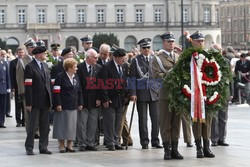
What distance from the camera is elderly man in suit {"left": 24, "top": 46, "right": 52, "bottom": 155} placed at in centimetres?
1666

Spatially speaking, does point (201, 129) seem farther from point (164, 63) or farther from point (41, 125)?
point (41, 125)

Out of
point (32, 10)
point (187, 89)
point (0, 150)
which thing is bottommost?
point (0, 150)

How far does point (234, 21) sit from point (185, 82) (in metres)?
151

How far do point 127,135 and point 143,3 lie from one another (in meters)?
115

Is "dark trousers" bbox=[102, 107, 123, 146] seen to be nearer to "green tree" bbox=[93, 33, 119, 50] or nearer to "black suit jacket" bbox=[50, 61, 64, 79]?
"black suit jacket" bbox=[50, 61, 64, 79]

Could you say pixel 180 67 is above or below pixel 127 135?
above

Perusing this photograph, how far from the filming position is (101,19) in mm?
129500

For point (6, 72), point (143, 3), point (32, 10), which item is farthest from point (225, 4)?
point (6, 72)

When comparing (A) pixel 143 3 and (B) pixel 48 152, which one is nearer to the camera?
(B) pixel 48 152

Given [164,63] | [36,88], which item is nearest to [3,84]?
[36,88]

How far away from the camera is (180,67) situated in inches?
615

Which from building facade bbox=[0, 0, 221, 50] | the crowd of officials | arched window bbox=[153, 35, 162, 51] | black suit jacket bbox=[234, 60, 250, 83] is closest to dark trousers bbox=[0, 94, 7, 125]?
the crowd of officials

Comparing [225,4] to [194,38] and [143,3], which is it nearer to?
[143,3]

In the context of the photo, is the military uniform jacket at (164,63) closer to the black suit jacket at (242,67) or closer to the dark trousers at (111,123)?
the dark trousers at (111,123)
